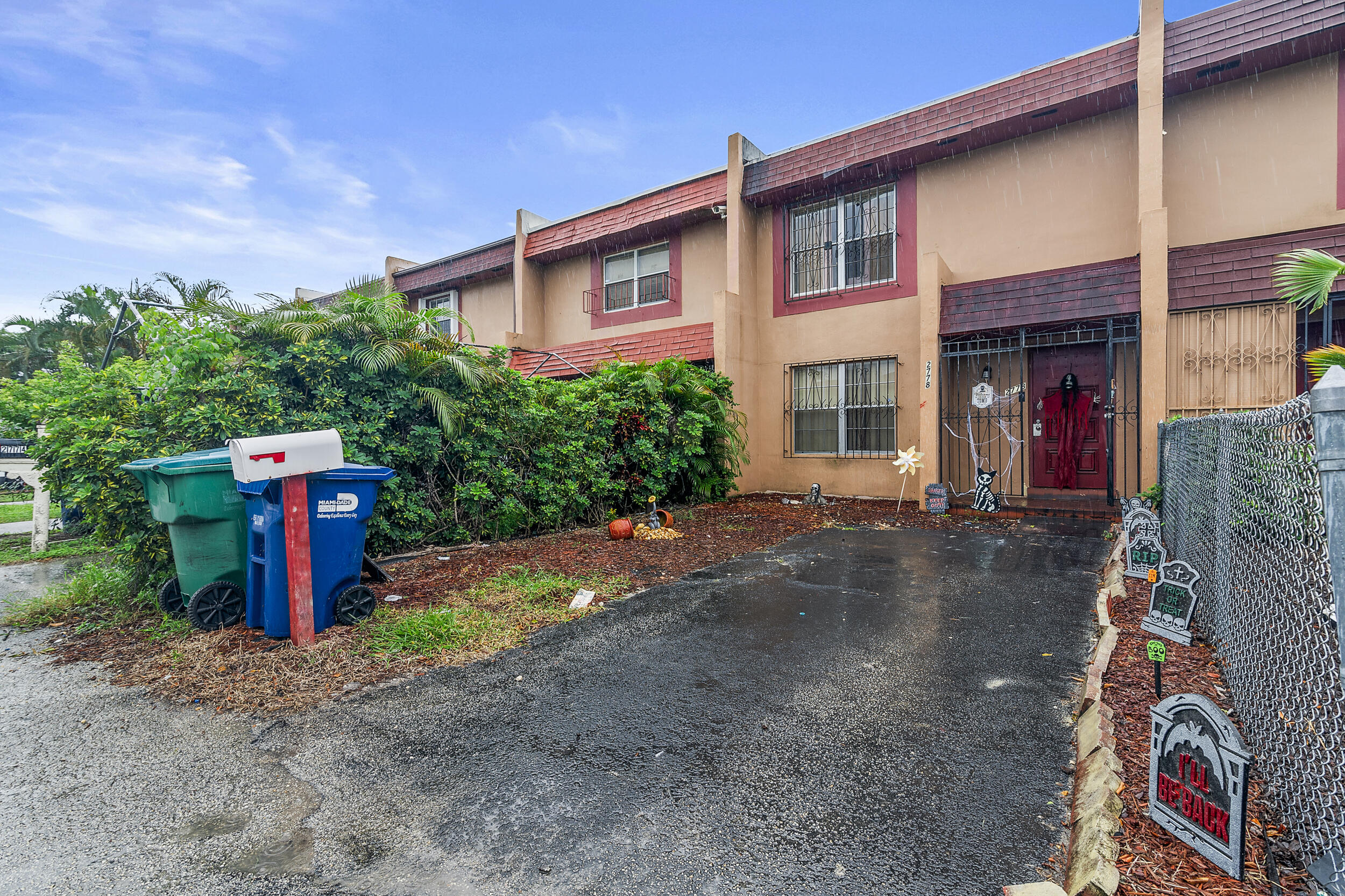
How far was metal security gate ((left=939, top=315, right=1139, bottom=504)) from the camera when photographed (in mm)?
9750

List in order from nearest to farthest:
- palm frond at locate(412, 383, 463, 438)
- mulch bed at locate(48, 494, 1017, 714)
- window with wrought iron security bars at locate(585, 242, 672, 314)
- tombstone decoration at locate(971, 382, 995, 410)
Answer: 1. mulch bed at locate(48, 494, 1017, 714)
2. palm frond at locate(412, 383, 463, 438)
3. tombstone decoration at locate(971, 382, 995, 410)
4. window with wrought iron security bars at locate(585, 242, 672, 314)

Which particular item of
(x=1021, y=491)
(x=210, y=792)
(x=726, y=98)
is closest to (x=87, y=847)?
(x=210, y=792)

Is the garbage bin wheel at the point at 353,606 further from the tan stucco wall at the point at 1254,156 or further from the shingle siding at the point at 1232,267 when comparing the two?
the tan stucco wall at the point at 1254,156

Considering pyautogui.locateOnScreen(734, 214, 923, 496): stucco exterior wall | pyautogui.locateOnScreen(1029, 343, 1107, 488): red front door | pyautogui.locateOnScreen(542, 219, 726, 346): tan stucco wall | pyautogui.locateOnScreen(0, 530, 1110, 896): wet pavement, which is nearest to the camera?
pyautogui.locateOnScreen(0, 530, 1110, 896): wet pavement

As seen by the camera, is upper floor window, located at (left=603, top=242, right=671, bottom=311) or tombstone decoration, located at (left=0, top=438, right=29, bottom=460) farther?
upper floor window, located at (left=603, top=242, right=671, bottom=311)

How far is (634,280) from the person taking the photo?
1504cm

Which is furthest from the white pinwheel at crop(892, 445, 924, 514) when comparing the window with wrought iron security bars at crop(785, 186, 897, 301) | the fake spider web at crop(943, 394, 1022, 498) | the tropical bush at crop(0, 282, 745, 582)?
the tropical bush at crop(0, 282, 745, 582)

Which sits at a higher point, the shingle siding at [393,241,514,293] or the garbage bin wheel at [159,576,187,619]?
the shingle siding at [393,241,514,293]

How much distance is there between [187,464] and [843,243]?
1113 cm

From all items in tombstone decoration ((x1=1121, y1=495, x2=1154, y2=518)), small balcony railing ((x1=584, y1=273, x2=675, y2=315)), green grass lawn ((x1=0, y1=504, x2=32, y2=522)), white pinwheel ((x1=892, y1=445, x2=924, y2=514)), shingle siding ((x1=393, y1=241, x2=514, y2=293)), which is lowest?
green grass lawn ((x1=0, y1=504, x2=32, y2=522))

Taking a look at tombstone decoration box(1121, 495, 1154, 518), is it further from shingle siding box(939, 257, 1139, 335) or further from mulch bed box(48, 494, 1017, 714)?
shingle siding box(939, 257, 1139, 335)

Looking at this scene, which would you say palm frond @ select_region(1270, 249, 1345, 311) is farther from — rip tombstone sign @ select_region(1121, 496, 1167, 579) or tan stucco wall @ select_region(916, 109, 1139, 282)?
rip tombstone sign @ select_region(1121, 496, 1167, 579)

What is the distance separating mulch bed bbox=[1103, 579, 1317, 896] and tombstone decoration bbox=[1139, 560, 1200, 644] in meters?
0.46

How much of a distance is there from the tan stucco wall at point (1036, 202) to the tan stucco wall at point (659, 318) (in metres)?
4.34
